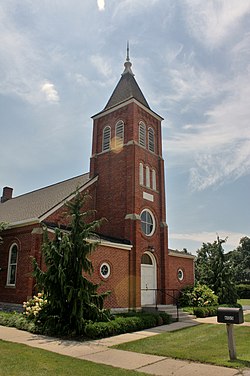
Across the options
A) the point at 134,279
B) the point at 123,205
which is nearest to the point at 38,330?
the point at 134,279

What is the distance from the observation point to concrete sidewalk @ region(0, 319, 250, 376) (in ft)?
22.2

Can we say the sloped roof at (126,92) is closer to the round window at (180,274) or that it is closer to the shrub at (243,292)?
the round window at (180,274)

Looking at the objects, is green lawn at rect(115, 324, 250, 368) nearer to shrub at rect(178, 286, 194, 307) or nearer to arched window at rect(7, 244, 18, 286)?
shrub at rect(178, 286, 194, 307)

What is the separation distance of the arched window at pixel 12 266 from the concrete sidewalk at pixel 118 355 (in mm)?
5076

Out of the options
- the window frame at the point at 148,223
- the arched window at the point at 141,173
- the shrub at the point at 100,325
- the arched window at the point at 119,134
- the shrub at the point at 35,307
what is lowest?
the shrub at the point at 100,325

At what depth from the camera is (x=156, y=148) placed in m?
23.0

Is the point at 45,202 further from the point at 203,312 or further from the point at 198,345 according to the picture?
the point at 198,345

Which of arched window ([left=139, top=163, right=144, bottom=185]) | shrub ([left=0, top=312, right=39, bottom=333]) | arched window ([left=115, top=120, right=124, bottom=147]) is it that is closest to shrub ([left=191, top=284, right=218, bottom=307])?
arched window ([left=139, top=163, right=144, bottom=185])

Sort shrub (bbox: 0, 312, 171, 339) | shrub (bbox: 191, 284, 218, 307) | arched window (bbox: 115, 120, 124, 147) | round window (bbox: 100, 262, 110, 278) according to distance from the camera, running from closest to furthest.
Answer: shrub (bbox: 0, 312, 171, 339)
round window (bbox: 100, 262, 110, 278)
shrub (bbox: 191, 284, 218, 307)
arched window (bbox: 115, 120, 124, 147)

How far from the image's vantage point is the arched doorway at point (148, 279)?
63.1 ft

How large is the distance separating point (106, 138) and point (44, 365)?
17.4 metres

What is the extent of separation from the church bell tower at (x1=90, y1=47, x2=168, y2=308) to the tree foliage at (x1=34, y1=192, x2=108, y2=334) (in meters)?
6.51

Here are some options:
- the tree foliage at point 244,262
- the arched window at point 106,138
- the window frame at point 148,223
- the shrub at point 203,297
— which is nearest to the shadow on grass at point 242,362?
the window frame at point 148,223

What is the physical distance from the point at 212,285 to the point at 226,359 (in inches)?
653
